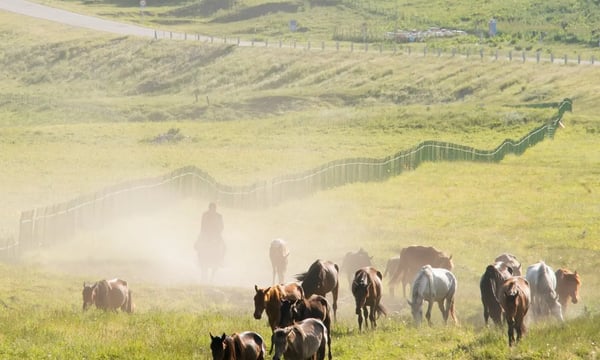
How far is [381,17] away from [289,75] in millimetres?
54847

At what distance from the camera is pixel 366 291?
23.6m

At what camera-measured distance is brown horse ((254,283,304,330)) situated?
798 inches

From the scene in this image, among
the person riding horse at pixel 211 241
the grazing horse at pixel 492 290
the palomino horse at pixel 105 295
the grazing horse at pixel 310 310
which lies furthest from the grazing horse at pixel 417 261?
the grazing horse at pixel 310 310

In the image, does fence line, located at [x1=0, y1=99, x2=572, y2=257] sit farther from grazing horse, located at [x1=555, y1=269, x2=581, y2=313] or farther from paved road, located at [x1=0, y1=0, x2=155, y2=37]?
paved road, located at [x1=0, y1=0, x2=155, y2=37]

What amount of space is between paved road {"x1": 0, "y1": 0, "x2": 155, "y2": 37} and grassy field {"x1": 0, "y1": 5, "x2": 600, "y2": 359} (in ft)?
41.9

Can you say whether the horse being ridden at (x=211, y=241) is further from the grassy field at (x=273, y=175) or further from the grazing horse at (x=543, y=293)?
the grazing horse at (x=543, y=293)

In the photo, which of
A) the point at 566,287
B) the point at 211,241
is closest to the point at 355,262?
the point at 211,241

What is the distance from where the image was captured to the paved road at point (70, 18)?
163 metres

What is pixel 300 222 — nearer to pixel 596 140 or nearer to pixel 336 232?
pixel 336 232

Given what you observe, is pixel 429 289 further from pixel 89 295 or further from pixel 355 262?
pixel 89 295

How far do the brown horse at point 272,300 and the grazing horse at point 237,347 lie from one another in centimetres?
230

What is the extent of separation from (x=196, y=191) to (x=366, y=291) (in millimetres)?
27386

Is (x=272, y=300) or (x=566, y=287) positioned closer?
(x=272, y=300)

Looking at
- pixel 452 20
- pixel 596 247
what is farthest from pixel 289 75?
pixel 596 247
